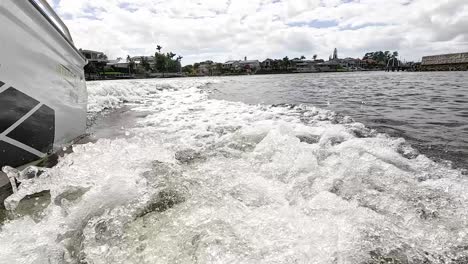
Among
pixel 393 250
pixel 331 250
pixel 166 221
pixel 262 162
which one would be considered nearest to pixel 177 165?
pixel 262 162

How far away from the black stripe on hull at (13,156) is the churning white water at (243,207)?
287 mm

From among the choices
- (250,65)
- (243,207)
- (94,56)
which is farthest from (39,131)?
(250,65)

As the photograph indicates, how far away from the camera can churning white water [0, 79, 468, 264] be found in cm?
177

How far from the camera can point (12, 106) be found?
285 cm

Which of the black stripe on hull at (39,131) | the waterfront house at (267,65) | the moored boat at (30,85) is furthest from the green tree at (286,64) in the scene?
the black stripe on hull at (39,131)

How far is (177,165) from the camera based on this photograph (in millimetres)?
3361

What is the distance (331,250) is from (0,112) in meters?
2.90

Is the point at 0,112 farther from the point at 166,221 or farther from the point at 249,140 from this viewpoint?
the point at 249,140

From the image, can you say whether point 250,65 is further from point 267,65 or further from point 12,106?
point 12,106

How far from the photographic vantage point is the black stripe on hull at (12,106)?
2.74 meters

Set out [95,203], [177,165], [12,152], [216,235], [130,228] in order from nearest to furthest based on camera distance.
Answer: [216,235] → [130,228] → [95,203] → [12,152] → [177,165]

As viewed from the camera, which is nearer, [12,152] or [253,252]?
[253,252]

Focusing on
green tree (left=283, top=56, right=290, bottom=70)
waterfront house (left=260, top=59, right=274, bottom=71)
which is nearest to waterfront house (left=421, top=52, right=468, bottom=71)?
green tree (left=283, top=56, right=290, bottom=70)

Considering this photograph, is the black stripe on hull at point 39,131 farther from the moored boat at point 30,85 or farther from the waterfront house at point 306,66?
the waterfront house at point 306,66
